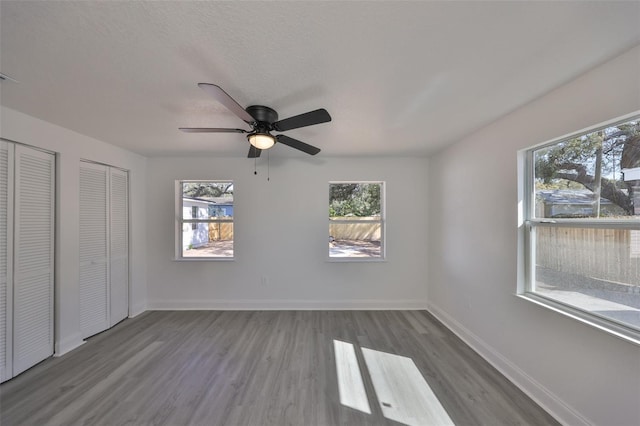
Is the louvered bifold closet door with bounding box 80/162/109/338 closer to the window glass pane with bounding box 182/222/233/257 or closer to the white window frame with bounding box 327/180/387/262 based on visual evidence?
the window glass pane with bounding box 182/222/233/257

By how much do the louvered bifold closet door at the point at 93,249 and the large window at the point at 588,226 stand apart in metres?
4.53

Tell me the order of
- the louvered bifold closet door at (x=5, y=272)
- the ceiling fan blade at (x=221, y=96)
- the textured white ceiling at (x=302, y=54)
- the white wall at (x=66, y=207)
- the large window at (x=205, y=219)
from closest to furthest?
the textured white ceiling at (x=302, y=54), the ceiling fan blade at (x=221, y=96), the louvered bifold closet door at (x=5, y=272), the white wall at (x=66, y=207), the large window at (x=205, y=219)

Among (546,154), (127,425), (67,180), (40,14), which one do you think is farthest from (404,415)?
(67,180)

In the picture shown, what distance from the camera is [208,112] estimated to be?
202 cm

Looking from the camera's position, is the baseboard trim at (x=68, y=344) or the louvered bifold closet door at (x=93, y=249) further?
the louvered bifold closet door at (x=93, y=249)

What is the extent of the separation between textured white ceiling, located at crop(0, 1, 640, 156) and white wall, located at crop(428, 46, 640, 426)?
0.20 m

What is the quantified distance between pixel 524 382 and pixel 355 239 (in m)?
2.36

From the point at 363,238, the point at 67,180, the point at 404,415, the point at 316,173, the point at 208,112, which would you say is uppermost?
the point at 208,112

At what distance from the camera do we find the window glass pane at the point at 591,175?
139 centimetres

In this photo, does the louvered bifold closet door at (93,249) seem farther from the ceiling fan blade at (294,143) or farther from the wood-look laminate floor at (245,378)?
the ceiling fan blade at (294,143)

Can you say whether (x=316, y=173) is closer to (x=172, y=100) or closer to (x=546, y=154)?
(x=172, y=100)

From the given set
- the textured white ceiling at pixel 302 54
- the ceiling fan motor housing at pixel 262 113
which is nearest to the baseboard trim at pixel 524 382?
the textured white ceiling at pixel 302 54

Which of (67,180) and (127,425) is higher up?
(67,180)

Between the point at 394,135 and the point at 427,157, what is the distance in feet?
4.27
